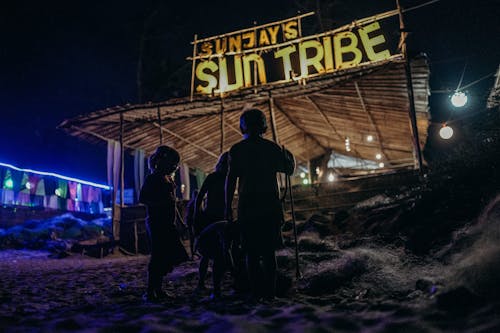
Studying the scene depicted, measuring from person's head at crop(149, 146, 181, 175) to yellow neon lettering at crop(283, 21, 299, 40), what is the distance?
7864mm

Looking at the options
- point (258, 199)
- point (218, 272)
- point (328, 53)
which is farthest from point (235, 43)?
point (218, 272)

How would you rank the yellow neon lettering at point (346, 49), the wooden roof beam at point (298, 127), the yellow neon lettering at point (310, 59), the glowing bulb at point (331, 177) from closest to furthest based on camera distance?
1. the yellow neon lettering at point (346, 49)
2. the yellow neon lettering at point (310, 59)
3. the wooden roof beam at point (298, 127)
4. the glowing bulb at point (331, 177)

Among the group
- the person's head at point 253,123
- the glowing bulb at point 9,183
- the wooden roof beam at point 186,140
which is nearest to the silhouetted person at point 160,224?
the person's head at point 253,123

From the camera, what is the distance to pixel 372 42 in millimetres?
8688

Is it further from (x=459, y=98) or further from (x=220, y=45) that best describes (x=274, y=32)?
(x=459, y=98)

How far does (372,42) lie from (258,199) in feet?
24.7

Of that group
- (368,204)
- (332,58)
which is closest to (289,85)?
(332,58)

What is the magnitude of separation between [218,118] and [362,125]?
5.98 meters

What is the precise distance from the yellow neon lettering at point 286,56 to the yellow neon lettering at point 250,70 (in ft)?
1.80

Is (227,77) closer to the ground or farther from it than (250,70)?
closer to the ground

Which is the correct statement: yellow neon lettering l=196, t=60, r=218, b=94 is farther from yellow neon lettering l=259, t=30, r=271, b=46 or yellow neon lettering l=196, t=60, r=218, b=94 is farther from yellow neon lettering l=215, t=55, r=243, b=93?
yellow neon lettering l=259, t=30, r=271, b=46

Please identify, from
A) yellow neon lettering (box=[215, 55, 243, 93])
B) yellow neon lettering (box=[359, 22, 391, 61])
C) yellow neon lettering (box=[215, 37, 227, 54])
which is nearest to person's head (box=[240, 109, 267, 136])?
yellow neon lettering (box=[359, 22, 391, 61])

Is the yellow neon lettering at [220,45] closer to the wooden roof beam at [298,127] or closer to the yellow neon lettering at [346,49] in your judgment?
the wooden roof beam at [298,127]

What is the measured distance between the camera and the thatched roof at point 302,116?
9.03 meters
